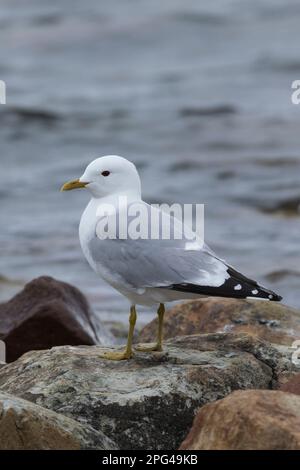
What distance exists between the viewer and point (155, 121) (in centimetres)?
1688

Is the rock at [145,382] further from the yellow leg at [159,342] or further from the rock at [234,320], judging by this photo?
the rock at [234,320]

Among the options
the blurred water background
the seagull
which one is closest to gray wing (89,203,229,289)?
the seagull

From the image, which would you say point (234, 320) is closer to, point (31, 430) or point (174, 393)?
point (174, 393)

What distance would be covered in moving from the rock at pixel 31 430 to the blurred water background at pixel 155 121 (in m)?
4.88

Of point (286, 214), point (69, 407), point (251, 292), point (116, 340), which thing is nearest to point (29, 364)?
point (69, 407)

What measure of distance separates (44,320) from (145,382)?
2207 mm

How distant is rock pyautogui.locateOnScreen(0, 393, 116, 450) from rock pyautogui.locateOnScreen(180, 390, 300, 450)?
1.61 feet

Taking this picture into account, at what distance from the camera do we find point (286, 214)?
1292 centimetres

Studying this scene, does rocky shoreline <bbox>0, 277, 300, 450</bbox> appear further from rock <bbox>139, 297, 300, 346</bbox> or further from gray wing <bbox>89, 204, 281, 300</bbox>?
gray wing <bbox>89, 204, 281, 300</bbox>

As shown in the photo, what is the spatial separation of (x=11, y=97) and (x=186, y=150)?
3.76m

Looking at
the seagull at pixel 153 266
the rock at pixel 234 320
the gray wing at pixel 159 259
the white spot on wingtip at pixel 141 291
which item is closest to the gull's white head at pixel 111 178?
the seagull at pixel 153 266

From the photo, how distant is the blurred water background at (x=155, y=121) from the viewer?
12035 millimetres

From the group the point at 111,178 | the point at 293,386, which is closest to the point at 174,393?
the point at 293,386
